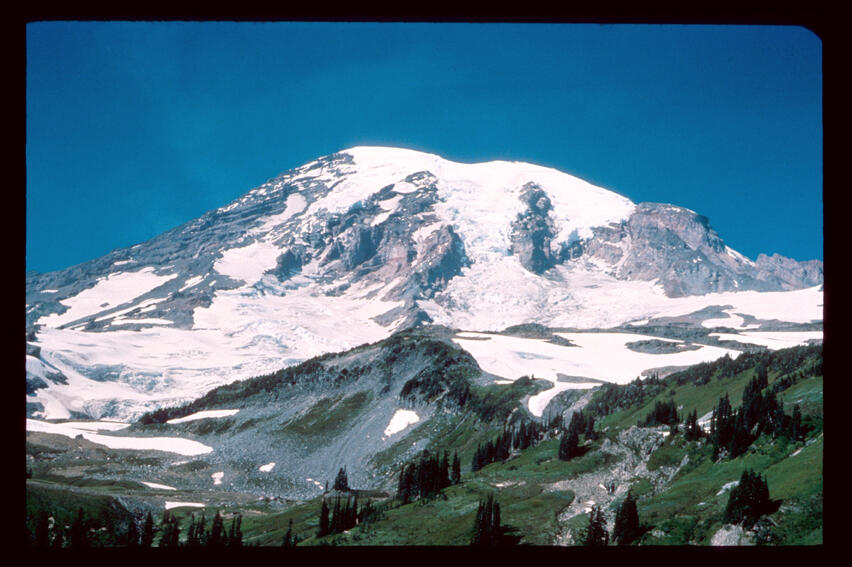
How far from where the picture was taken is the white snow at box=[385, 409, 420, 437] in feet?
245

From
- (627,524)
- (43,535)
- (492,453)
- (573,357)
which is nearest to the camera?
(43,535)

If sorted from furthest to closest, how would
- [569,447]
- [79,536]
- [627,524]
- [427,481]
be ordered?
[427,481] < [569,447] < [627,524] < [79,536]

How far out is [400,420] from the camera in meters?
76.9

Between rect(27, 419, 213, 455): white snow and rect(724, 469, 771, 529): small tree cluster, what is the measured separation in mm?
73962

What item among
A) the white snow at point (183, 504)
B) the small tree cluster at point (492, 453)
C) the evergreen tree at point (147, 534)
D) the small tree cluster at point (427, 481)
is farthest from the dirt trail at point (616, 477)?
the white snow at point (183, 504)

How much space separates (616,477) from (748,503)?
21.2 meters

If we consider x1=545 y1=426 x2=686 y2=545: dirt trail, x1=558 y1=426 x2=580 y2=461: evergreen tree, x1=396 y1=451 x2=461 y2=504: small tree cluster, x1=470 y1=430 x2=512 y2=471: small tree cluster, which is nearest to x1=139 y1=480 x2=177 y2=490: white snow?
x1=396 y1=451 x2=461 y2=504: small tree cluster

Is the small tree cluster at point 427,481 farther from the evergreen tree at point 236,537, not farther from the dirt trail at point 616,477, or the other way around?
the evergreen tree at point 236,537

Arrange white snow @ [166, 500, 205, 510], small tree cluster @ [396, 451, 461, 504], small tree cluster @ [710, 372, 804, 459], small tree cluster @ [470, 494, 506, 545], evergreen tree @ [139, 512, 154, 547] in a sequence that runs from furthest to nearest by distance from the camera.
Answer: white snow @ [166, 500, 205, 510], small tree cluster @ [396, 451, 461, 504], small tree cluster @ [710, 372, 804, 459], evergreen tree @ [139, 512, 154, 547], small tree cluster @ [470, 494, 506, 545]

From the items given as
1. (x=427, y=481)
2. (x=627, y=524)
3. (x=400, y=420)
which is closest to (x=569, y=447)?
(x=427, y=481)

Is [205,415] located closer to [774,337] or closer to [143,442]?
[143,442]

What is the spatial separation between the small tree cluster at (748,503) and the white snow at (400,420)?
62189 mm

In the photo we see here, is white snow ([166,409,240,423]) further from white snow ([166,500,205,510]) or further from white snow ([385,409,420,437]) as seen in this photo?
white snow ([166,500,205,510])

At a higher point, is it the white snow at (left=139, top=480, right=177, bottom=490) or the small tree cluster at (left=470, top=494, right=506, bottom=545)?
Result: the small tree cluster at (left=470, top=494, right=506, bottom=545)
